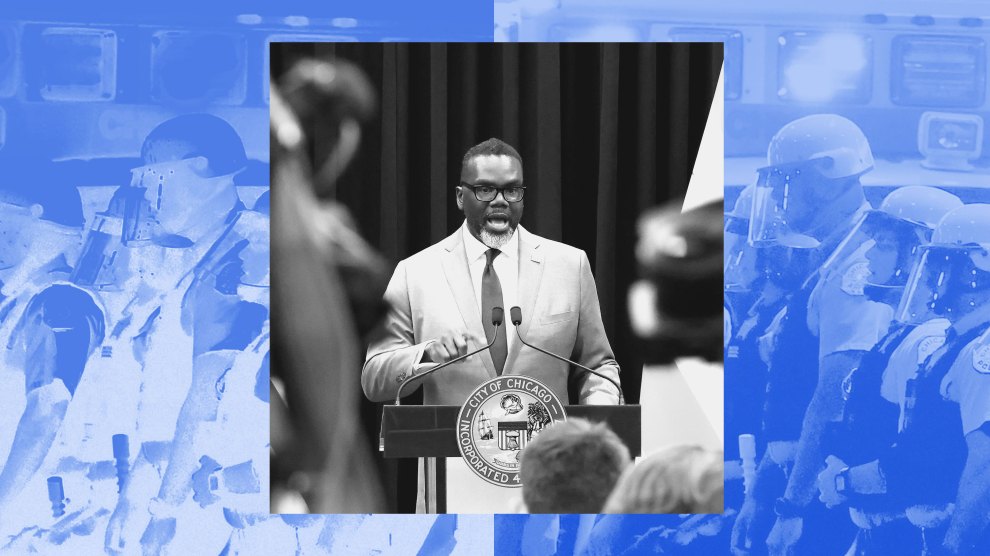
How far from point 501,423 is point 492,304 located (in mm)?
468

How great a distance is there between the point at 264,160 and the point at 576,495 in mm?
1802

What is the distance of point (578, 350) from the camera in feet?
16.2

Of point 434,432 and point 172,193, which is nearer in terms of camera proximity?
point 434,432

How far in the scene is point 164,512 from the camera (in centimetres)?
493

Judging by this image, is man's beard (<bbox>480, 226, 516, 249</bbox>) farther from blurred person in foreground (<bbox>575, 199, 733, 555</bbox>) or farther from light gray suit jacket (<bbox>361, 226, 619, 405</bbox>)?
blurred person in foreground (<bbox>575, 199, 733, 555</bbox>)

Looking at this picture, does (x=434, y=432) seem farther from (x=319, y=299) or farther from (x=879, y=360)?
(x=879, y=360)

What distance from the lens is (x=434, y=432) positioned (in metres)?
4.89

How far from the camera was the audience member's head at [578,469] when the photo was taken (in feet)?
16.0

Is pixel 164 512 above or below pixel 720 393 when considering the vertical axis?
below

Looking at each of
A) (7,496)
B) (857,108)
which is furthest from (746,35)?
(7,496)

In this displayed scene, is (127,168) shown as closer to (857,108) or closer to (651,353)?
(651,353)

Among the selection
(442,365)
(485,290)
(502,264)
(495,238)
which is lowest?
(442,365)

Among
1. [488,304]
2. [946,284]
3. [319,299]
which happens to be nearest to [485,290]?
[488,304]

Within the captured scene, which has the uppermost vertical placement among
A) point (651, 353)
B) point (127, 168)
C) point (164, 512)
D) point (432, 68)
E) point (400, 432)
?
point (432, 68)
